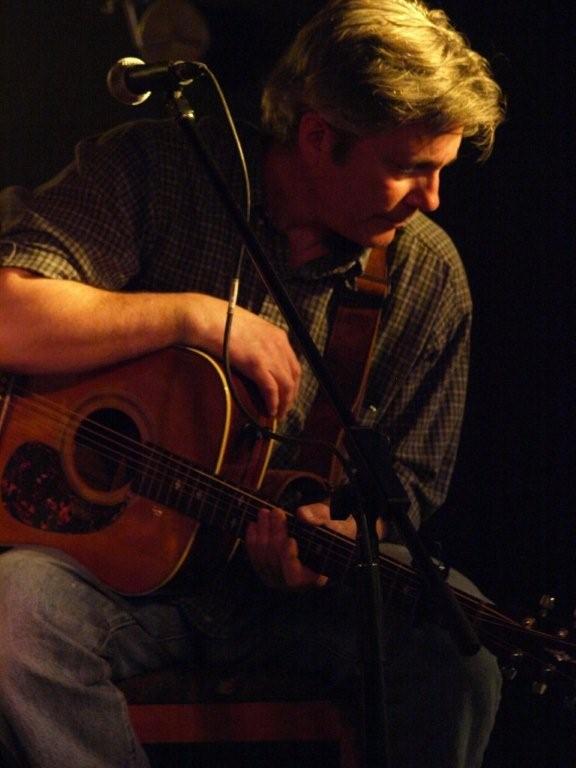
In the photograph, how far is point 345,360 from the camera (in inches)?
85.5

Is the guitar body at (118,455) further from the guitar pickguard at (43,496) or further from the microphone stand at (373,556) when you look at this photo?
the microphone stand at (373,556)

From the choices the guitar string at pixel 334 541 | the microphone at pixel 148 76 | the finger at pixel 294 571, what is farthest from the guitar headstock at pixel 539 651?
the microphone at pixel 148 76

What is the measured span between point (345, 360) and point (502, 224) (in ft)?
2.45

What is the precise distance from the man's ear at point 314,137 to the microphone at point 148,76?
0.58 meters

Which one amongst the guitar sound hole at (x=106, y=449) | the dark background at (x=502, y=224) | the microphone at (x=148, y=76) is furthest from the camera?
the dark background at (x=502, y=224)

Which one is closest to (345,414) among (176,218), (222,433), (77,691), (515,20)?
(222,433)

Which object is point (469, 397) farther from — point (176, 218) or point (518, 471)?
point (176, 218)

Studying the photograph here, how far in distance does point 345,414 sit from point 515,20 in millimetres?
1541

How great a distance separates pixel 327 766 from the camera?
2580 millimetres

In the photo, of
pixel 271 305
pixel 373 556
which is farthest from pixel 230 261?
pixel 373 556

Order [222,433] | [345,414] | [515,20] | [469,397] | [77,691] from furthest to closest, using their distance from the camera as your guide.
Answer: [469,397], [515,20], [222,433], [77,691], [345,414]

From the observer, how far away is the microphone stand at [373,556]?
4.32 ft

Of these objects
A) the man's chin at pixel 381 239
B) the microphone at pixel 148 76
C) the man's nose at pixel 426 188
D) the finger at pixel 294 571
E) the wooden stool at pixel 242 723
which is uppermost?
the microphone at pixel 148 76

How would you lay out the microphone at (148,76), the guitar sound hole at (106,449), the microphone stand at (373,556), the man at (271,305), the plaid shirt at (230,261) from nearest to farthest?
1. the microphone stand at (373,556)
2. the microphone at (148,76)
3. the man at (271,305)
4. the guitar sound hole at (106,449)
5. the plaid shirt at (230,261)
